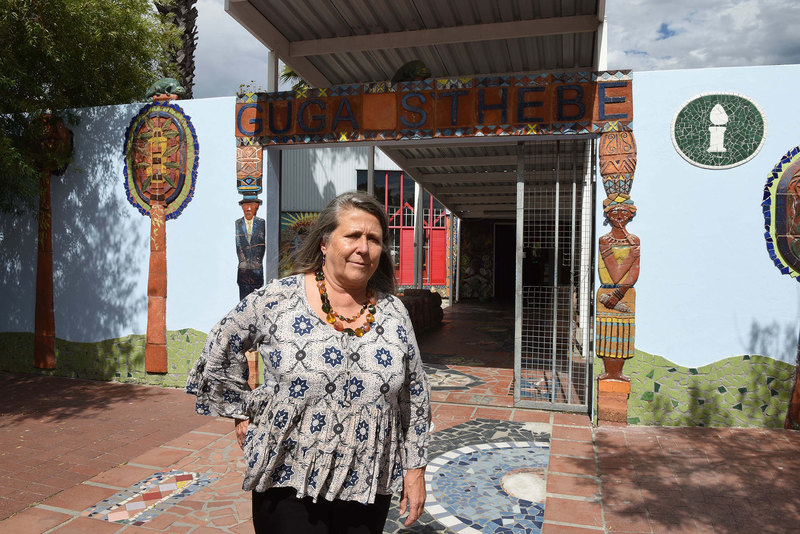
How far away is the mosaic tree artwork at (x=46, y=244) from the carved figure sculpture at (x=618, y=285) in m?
5.85

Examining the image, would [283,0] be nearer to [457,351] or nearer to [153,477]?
[153,477]

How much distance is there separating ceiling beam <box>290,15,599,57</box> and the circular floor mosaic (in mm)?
4120

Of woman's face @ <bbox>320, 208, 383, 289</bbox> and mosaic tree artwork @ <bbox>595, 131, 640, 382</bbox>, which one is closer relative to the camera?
woman's face @ <bbox>320, 208, 383, 289</bbox>

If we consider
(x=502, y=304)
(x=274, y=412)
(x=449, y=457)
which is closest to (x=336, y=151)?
(x=502, y=304)

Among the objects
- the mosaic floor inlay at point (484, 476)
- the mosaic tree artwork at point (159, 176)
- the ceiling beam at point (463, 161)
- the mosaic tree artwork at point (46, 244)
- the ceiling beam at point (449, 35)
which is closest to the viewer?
the mosaic floor inlay at point (484, 476)

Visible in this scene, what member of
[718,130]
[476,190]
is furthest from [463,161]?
[718,130]

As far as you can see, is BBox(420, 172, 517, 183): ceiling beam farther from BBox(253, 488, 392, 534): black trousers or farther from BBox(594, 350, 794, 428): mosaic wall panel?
BBox(253, 488, 392, 534): black trousers

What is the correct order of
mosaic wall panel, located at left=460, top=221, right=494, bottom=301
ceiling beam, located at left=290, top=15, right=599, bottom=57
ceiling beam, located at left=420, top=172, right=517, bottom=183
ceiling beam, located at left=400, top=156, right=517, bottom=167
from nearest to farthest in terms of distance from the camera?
ceiling beam, located at left=290, top=15, right=599, bottom=57 → ceiling beam, located at left=400, top=156, right=517, bottom=167 → ceiling beam, located at left=420, top=172, right=517, bottom=183 → mosaic wall panel, located at left=460, top=221, right=494, bottom=301

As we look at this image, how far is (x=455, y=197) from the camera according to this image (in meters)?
13.0

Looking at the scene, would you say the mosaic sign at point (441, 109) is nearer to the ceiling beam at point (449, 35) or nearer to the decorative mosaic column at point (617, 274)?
the decorative mosaic column at point (617, 274)

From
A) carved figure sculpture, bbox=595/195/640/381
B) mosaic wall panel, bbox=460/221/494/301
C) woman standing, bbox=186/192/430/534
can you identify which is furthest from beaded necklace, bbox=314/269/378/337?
mosaic wall panel, bbox=460/221/494/301

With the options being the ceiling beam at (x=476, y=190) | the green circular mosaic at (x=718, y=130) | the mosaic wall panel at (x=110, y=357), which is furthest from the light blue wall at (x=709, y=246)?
the ceiling beam at (x=476, y=190)

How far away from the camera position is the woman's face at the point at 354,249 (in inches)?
76.6

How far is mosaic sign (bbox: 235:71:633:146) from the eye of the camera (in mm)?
4855
